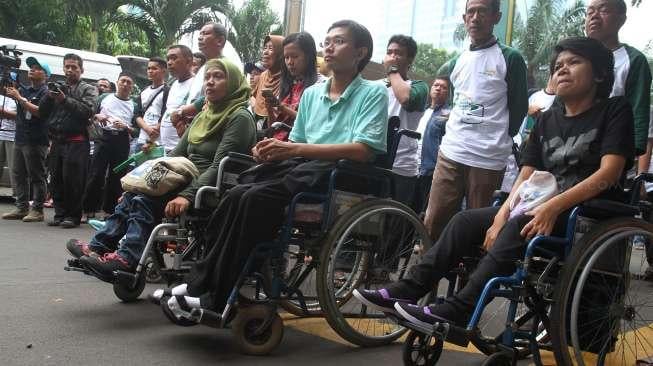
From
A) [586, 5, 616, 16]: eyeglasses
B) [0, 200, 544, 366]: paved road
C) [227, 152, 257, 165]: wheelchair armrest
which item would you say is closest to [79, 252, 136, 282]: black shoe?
[0, 200, 544, 366]: paved road

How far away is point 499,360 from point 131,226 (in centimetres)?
213

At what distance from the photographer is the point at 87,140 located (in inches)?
299

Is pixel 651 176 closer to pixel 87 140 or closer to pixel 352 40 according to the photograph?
pixel 352 40

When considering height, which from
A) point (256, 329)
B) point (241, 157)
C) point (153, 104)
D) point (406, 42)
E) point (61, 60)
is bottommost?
point (256, 329)

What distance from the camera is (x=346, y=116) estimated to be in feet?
11.6

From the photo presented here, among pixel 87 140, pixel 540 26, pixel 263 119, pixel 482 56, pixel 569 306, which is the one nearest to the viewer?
pixel 569 306

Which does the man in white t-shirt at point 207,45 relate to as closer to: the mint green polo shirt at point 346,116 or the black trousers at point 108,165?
the mint green polo shirt at point 346,116

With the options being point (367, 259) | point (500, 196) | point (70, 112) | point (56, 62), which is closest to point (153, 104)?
point (70, 112)

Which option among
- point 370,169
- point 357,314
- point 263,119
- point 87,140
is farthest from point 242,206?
point 87,140

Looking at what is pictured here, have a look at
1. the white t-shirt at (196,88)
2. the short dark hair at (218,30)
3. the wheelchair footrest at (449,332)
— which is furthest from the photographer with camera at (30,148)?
the wheelchair footrest at (449,332)

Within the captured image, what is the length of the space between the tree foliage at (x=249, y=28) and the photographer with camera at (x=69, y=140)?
16.5m

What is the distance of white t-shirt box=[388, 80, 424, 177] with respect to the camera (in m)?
4.87

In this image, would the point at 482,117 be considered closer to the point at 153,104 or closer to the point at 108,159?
the point at 153,104

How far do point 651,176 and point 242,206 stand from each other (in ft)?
6.01
